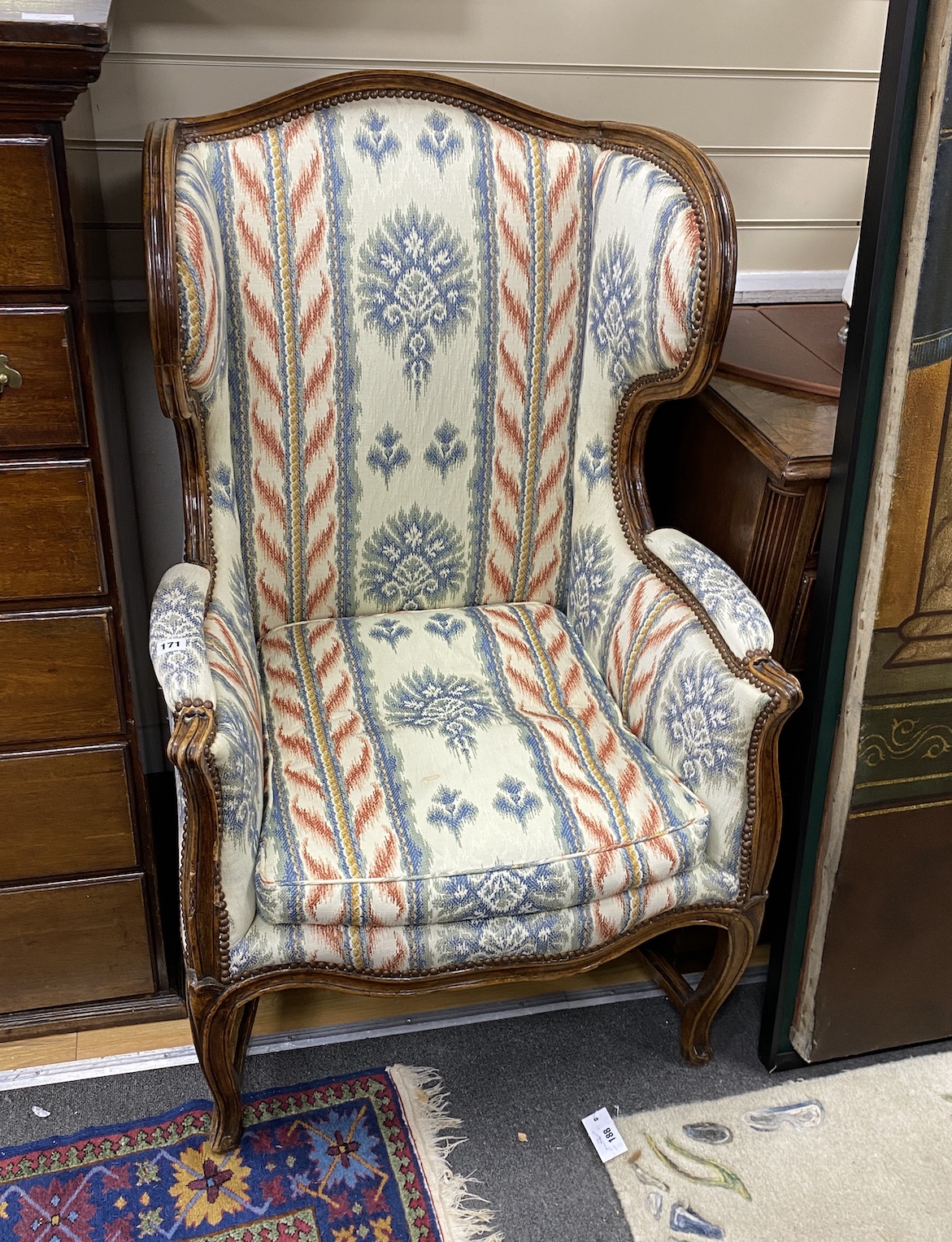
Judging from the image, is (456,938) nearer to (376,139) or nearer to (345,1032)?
(345,1032)

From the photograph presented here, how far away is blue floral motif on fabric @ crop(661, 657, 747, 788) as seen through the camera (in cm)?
141

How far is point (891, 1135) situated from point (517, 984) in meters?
0.58

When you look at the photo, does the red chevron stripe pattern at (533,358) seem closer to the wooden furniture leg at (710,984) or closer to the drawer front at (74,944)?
the wooden furniture leg at (710,984)

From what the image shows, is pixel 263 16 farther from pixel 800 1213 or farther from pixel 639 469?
pixel 800 1213

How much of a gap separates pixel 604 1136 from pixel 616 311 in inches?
45.0

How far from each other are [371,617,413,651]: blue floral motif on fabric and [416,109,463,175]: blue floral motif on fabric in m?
0.65

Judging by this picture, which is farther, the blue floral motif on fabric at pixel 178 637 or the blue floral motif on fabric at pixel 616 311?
Result: the blue floral motif on fabric at pixel 616 311

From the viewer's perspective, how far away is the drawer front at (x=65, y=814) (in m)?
1.51

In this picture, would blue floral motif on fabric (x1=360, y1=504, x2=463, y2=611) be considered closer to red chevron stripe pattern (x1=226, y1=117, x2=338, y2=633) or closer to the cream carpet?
red chevron stripe pattern (x1=226, y1=117, x2=338, y2=633)

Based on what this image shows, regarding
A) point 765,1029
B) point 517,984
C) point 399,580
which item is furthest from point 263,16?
point 765,1029

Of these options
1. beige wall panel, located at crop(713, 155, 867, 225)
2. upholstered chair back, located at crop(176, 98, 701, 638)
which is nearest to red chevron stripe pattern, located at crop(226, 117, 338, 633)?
upholstered chair back, located at crop(176, 98, 701, 638)

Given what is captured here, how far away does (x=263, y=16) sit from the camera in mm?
1642

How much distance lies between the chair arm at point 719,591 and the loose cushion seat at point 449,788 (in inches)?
8.3

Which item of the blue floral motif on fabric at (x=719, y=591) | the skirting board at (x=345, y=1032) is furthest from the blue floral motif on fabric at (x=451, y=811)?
the skirting board at (x=345, y=1032)
